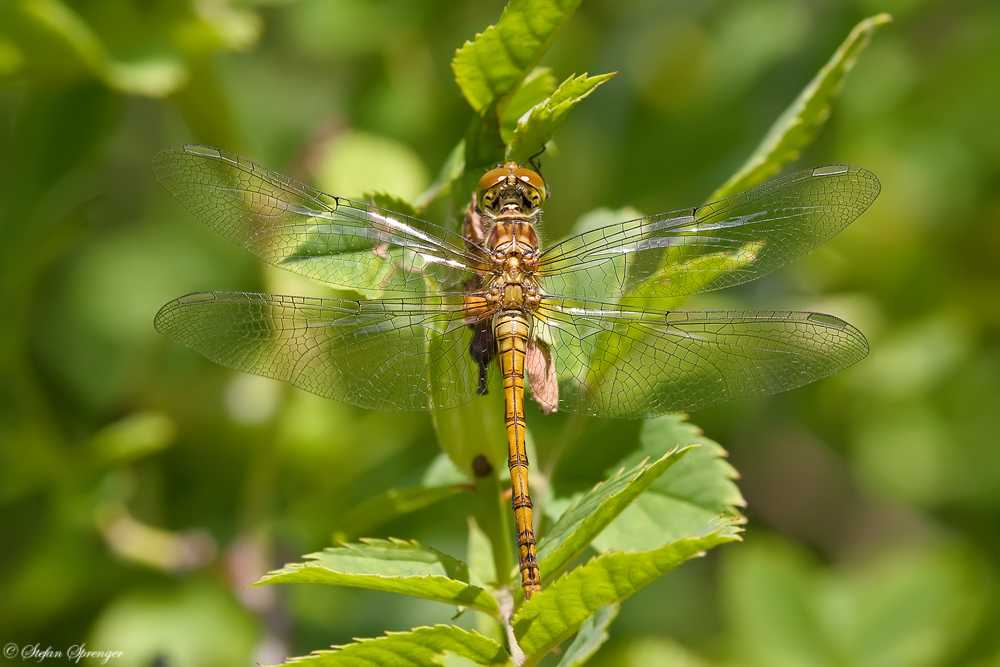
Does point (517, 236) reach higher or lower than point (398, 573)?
higher

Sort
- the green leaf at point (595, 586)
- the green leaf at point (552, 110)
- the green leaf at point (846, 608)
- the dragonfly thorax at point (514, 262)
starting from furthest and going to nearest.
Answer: the green leaf at point (846, 608)
the dragonfly thorax at point (514, 262)
the green leaf at point (552, 110)
the green leaf at point (595, 586)

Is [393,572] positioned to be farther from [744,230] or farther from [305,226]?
[744,230]

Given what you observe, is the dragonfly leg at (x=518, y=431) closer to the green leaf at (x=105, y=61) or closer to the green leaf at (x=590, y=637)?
the green leaf at (x=590, y=637)

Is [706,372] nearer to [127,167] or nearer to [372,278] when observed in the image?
[372,278]

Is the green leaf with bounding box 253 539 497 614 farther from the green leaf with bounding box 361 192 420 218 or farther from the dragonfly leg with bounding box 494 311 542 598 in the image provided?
the green leaf with bounding box 361 192 420 218

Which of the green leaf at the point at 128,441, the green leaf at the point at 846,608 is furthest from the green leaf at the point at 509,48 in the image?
the green leaf at the point at 846,608

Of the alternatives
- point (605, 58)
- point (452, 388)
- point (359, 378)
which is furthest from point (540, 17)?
point (605, 58)

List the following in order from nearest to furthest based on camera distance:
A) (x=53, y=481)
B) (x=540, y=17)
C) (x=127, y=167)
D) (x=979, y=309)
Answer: (x=540, y=17)
(x=53, y=481)
(x=979, y=309)
(x=127, y=167)
